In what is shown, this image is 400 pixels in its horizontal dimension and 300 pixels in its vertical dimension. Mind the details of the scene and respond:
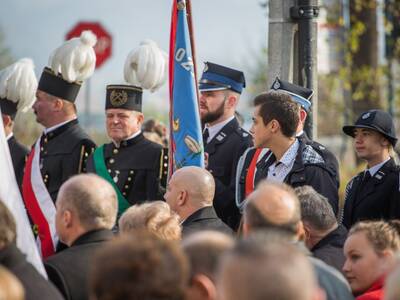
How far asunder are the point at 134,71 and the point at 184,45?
30.6 inches

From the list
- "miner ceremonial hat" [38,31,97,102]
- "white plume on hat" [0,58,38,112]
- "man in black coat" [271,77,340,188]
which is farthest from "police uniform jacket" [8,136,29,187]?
"man in black coat" [271,77,340,188]

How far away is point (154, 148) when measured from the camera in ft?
29.4

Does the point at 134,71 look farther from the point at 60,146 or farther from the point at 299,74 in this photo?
the point at 299,74

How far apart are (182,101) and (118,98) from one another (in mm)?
746

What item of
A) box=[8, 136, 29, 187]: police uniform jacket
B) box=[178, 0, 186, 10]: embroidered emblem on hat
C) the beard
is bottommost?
box=[8, 136, 29, 187]: police uniform jacket

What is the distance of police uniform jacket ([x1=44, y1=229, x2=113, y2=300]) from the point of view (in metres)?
5.53

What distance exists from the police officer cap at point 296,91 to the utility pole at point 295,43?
0.82 feet

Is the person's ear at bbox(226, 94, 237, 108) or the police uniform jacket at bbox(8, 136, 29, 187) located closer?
the person's ear at bbox(226, 94, 237, 108)

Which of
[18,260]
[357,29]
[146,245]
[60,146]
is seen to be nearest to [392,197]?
[60,146]

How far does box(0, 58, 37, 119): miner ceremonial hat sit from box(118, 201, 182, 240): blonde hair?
164 inches

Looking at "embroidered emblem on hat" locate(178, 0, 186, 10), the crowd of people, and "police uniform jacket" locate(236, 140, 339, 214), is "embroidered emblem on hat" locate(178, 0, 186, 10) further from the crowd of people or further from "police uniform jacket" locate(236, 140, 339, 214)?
"police uniform jacket" locate(236, 140, 339, 214)

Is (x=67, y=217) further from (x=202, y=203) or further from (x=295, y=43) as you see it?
(x=295, y=43)

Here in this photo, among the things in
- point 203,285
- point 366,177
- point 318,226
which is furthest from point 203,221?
point 203,285

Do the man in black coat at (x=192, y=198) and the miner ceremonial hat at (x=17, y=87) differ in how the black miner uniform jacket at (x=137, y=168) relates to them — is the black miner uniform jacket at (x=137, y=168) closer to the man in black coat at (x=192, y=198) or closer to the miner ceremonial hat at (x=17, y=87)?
the miner ceremonial hat at (x=17, y=87)
